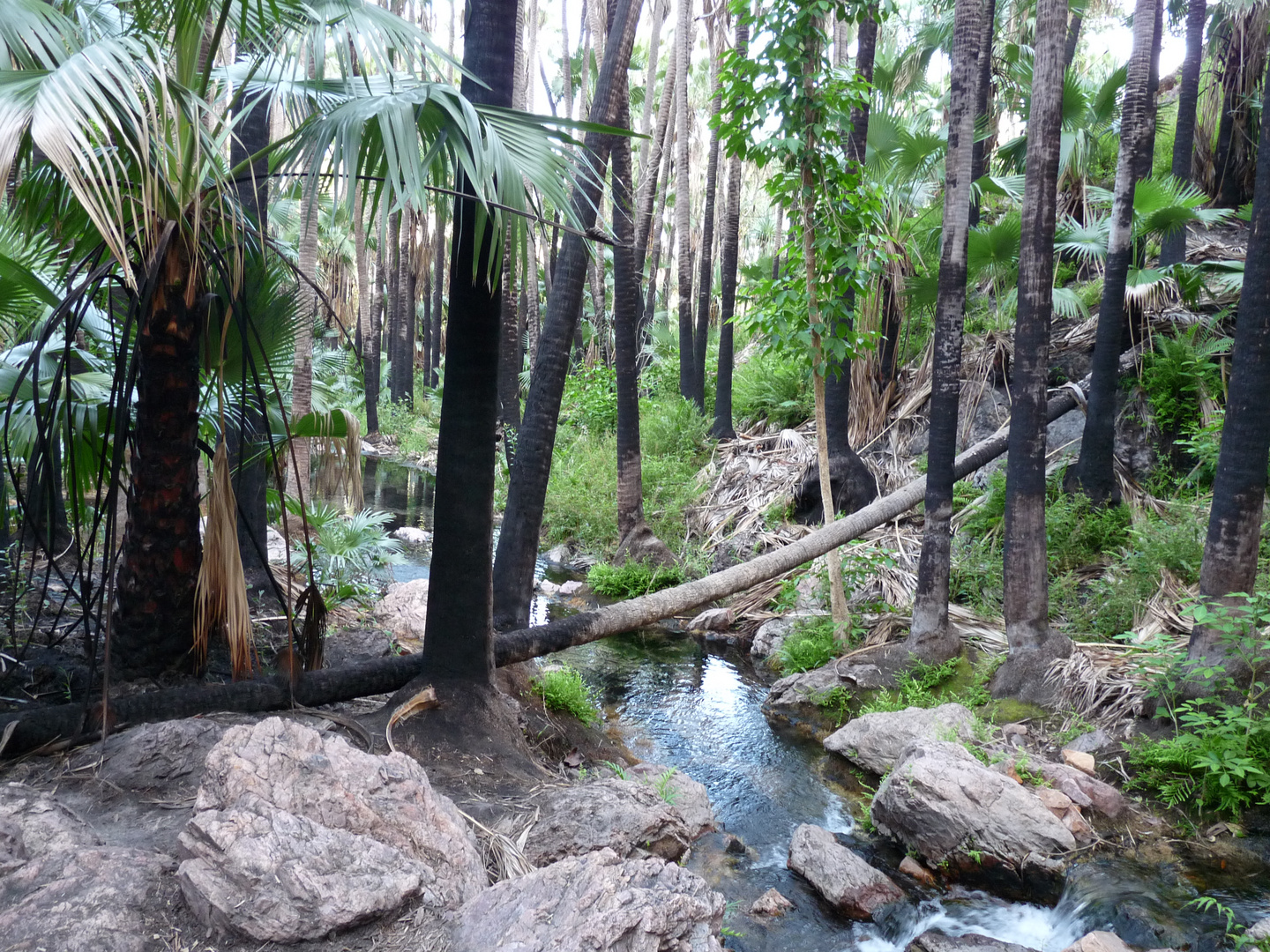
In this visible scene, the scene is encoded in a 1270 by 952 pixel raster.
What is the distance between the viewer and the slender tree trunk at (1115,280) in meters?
7.32

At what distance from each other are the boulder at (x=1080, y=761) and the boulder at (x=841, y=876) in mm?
1657

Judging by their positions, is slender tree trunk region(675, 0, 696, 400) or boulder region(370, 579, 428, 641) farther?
slender tree trunk region(675, 0, 696, 400)

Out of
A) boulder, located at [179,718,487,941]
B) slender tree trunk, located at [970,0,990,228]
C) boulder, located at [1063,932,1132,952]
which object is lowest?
boulder, located at [1063,932,1132,952]

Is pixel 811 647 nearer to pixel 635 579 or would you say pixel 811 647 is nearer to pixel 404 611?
pixel 635 579

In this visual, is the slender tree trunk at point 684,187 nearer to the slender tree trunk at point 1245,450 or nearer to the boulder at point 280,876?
the slender tree trunk at point 1245,450

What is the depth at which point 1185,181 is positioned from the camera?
32.0 feet

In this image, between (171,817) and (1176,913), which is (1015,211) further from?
(171,817)

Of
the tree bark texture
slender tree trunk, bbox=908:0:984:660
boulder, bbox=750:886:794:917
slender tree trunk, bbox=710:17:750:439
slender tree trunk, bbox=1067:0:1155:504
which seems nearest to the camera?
boulder, bbox=750:886:794:917

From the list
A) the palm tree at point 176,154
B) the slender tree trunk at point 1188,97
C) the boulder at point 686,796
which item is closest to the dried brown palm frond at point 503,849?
the boulder at point 686,796

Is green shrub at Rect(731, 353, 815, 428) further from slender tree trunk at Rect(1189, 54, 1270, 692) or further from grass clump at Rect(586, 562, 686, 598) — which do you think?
slender tree trunk at Rect(1189, 54, 1270, 692)

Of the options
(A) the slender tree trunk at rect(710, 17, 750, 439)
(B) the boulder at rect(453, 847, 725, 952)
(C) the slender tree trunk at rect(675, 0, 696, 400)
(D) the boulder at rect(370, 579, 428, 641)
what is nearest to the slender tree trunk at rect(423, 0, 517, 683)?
(B) the boulder at rect(453, 847, 725, 952)

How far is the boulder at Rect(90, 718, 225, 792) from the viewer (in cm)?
319

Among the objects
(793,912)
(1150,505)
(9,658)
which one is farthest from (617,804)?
(1150,505)

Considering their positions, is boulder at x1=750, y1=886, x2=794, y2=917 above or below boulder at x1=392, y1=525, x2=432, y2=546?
above
